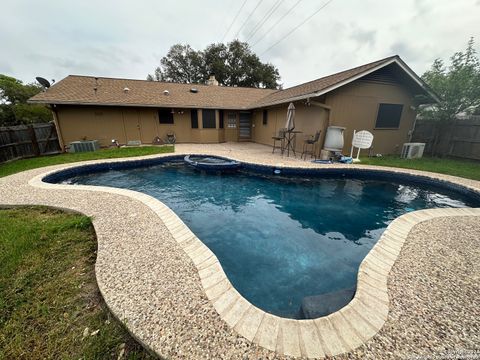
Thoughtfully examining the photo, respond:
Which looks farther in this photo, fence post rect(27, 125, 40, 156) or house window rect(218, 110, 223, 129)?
house window rect(218, 110, 223, 129)

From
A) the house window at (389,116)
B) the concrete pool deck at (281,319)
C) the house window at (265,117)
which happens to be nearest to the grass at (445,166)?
the house window at (389,116)

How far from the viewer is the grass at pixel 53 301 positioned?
1575mm

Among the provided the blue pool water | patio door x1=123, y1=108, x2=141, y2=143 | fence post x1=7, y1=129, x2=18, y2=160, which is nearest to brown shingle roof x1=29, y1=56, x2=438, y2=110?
patio door x1=123, y1=108, x2=141, y2=143

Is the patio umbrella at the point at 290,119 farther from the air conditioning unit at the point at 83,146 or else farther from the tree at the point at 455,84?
the air conditioning unit at the point at 83,146

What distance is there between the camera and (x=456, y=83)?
8.37 meters

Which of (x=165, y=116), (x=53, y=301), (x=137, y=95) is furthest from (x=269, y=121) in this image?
(x=53, y=301)

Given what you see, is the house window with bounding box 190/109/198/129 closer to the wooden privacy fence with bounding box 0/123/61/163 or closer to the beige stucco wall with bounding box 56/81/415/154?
the beige stucco wall with bounding box 56/81/415/154

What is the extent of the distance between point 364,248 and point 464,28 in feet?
34.7

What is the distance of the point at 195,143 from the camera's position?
44.2 ft

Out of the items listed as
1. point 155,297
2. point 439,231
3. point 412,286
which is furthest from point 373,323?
point 439,231

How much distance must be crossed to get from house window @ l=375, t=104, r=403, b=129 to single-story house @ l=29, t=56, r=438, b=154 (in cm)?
4

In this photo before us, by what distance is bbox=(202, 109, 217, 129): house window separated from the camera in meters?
13.2

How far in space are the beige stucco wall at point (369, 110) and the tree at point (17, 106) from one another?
2553 centimetres

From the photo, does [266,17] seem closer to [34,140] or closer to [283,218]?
[283,218]
